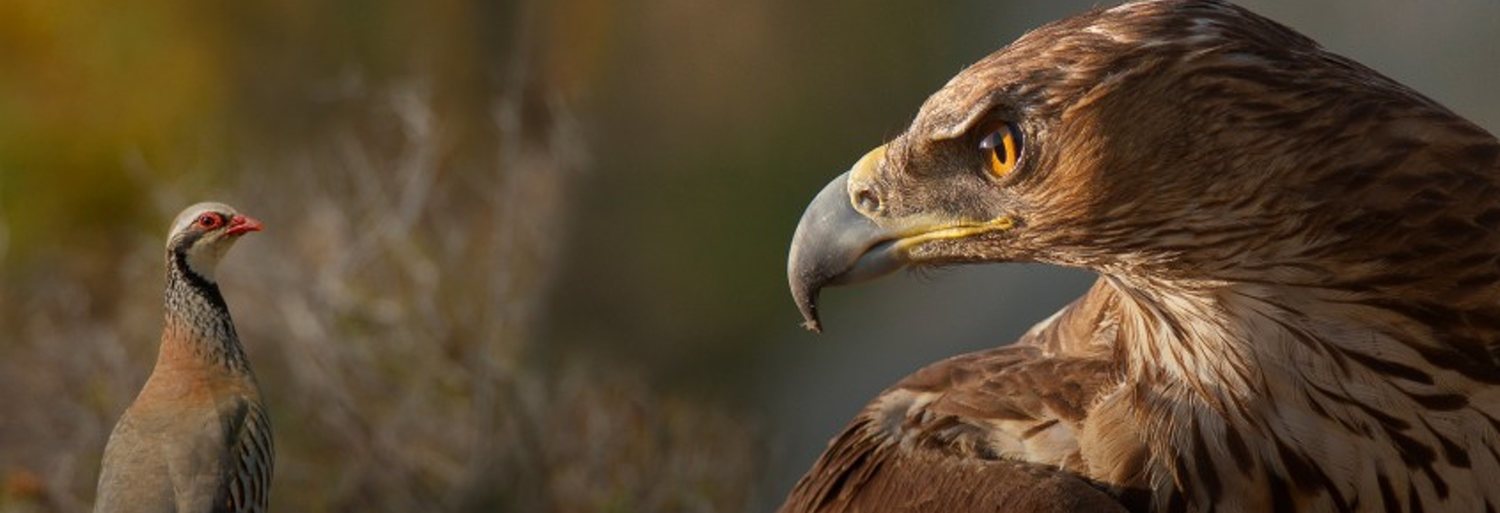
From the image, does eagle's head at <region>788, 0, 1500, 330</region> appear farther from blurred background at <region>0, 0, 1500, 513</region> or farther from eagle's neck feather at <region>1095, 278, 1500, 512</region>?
blurred background at <region>0, 0, 1500, 513</region>

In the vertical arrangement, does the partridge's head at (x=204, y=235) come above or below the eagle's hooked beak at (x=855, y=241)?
above

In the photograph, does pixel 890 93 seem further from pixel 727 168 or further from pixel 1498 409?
pixel 1498 409

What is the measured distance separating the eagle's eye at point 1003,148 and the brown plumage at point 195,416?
2.42 meters

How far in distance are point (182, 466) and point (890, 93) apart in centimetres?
395

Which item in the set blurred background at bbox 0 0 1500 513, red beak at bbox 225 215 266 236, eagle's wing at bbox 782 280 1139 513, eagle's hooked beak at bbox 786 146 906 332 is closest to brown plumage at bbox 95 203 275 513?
red beak at bbox 225 215 266 236

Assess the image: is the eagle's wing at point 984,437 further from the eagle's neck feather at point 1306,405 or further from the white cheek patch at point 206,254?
the white cheek patch at point 206,254

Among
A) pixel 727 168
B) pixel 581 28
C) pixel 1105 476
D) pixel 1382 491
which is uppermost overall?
pixel 581 28

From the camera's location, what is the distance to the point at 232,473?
450 cm

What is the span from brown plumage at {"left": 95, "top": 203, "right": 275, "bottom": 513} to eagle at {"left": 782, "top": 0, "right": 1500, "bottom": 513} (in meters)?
2.16

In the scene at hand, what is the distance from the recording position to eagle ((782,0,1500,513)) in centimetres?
250

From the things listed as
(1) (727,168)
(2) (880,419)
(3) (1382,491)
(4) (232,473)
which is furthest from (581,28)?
(3) (1382,491)

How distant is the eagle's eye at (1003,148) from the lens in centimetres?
262

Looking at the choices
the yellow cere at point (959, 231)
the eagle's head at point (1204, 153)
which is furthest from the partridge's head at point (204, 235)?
the eagle's head at point (1204, 153)

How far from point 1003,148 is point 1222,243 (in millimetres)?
315
